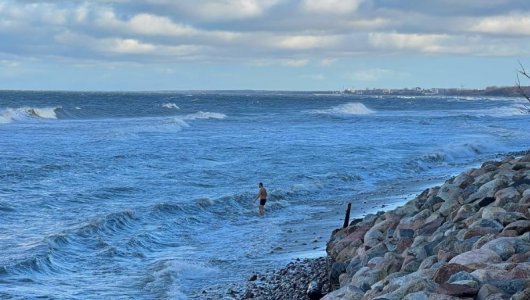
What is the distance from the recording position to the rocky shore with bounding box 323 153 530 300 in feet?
20.7

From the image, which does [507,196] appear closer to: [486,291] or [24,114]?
[486,291]

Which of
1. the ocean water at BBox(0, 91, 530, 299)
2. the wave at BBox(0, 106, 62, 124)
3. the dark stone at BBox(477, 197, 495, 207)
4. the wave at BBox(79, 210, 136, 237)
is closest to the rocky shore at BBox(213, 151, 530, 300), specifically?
the dark stone at BBox(477, 197, 495, 207)

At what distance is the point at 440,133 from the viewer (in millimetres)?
47688

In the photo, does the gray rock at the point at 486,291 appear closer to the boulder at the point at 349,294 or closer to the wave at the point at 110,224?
the boulder at the point at 349,294

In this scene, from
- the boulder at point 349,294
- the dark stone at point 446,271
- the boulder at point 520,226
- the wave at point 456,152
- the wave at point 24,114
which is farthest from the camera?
the wave at point 24,114

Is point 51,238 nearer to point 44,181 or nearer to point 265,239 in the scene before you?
point 265,239

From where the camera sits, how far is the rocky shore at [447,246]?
6305mm

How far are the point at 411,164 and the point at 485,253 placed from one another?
22477 millimetres

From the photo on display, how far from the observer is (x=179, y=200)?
19734 mm

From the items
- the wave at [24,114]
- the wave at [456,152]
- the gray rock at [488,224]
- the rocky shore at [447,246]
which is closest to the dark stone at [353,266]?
the rocky shore at [447,246]

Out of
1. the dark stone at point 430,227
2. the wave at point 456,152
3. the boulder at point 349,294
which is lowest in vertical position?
the wave at point 456,152

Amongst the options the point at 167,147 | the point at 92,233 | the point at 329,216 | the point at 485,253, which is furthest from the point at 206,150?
the point at 485,253

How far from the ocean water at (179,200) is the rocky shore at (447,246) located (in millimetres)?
2297

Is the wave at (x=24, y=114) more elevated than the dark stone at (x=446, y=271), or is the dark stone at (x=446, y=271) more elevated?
the dark stone at (x=446, y=271)
